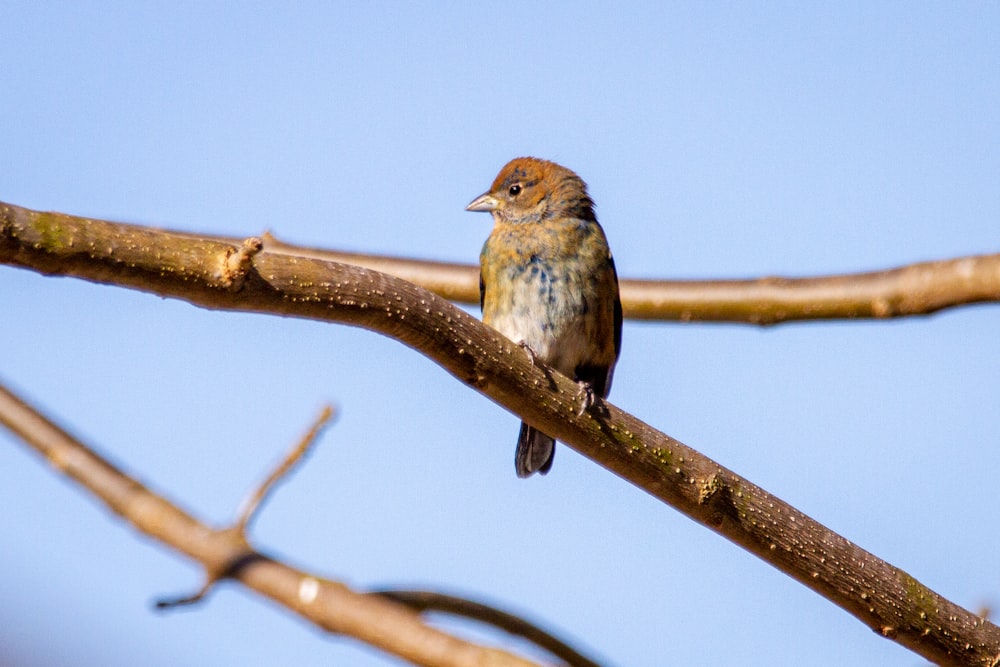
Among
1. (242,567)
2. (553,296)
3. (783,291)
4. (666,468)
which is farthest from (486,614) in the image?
(553,296)

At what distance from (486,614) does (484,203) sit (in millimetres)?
3346

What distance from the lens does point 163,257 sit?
290cm

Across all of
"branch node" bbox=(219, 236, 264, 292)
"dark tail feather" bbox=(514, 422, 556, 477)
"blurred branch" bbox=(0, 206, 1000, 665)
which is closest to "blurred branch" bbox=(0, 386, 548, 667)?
"branch node" bbox=(219, 236, 264, 292)

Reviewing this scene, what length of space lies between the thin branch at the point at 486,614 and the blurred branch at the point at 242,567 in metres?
0.84

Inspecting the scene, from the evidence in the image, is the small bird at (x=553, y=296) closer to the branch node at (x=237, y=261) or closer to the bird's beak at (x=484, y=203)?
the bird's beak at (x=484, y=203)

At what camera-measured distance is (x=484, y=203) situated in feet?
21.9

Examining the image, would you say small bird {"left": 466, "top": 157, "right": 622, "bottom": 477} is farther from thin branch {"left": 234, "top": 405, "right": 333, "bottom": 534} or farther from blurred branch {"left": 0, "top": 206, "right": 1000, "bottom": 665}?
thin branch {"left": 234, "top": 405, "right": 333, "bottom": 534}

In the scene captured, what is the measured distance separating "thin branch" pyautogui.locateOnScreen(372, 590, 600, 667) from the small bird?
207 centimetres

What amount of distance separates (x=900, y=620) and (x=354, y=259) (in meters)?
2.70

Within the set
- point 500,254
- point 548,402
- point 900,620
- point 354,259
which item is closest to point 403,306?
point 548,402

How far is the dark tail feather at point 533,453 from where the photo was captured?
597cm

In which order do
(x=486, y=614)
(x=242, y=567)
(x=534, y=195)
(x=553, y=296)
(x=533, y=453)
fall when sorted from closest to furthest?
1. (x=242, y=567)
2. (x=486, y=614)
3. (x=553, y=296)
4. (x=533, y=453)
5. (x=534, y=195)

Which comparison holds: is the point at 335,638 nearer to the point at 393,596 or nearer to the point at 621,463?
the point at 393,596

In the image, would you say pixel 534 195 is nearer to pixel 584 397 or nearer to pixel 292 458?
pixel 584 397
